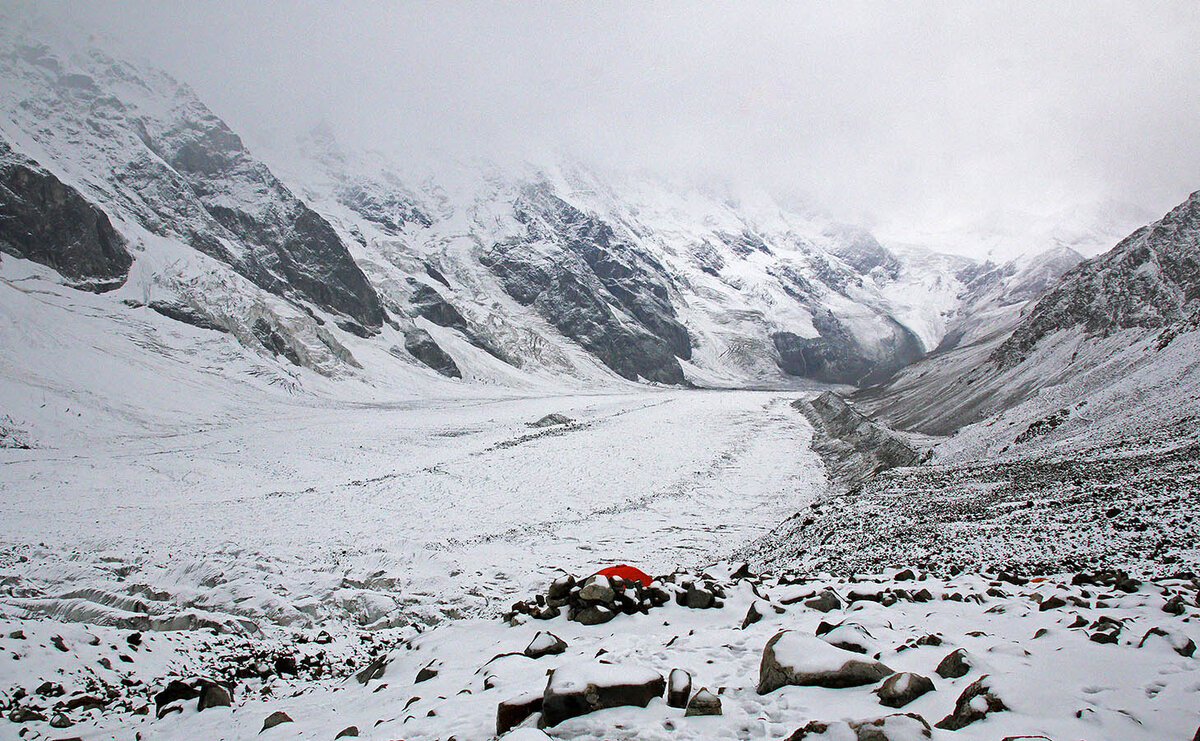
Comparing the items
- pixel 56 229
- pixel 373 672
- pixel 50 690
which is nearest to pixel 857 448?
pixel 373 672

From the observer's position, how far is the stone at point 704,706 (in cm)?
566

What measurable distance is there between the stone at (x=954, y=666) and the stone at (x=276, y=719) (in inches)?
310

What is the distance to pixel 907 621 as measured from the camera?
8281 mm

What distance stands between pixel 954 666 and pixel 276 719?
8124 millimetres

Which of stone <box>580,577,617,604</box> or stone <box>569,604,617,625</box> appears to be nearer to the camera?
stone <box>569,604,617,625</box>

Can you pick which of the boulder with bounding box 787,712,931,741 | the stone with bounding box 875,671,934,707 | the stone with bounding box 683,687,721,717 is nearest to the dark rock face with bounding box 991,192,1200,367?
the stone with bounding box 875,671,934,707

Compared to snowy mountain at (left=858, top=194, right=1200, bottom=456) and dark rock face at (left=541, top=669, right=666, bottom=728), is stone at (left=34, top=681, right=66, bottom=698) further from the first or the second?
snowy mountain at (left=858, top=194, right=1200, bottom=456)

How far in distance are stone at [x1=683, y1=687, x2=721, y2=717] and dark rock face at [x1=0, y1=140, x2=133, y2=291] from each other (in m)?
99.4

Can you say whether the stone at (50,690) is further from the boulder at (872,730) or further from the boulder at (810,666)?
the boulder at (872,730)

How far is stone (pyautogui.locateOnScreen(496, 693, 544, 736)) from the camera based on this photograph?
5965 millimetres

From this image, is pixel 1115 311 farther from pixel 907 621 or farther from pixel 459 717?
pixel 459 717

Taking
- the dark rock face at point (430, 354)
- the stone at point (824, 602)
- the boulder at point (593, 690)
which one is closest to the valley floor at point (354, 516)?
the stone at point (824, 602)

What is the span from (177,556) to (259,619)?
6555 millimetres

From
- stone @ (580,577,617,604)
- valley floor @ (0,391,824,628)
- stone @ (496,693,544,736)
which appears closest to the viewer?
stone @ (496,693,544,736)
